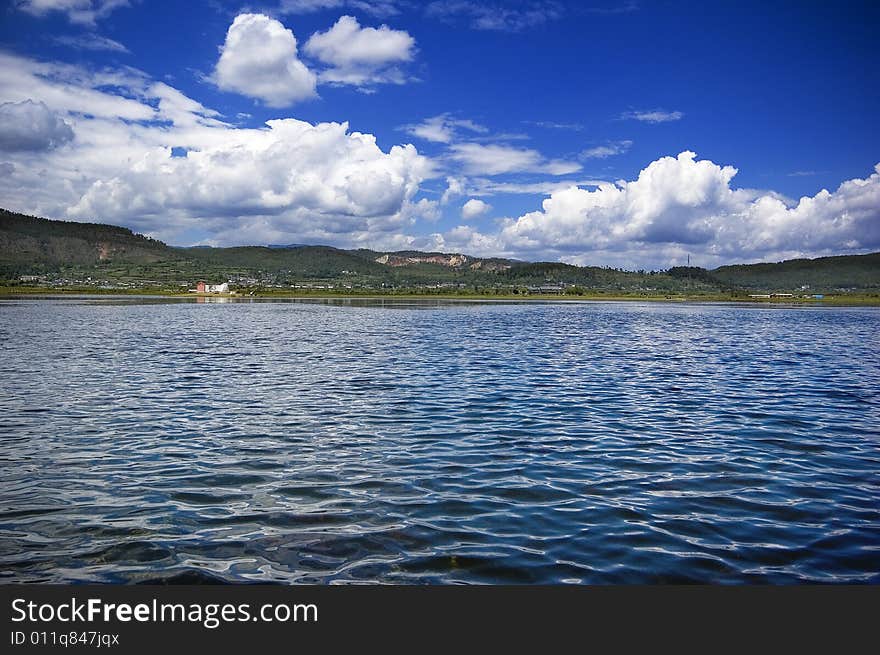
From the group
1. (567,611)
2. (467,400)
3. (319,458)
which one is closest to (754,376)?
(467,400)

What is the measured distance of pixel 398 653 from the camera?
8922 millimetres

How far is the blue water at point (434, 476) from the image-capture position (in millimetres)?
11680

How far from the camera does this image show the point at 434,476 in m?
17.3

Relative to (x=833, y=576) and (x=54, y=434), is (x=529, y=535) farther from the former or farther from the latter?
(x=54, y=434)

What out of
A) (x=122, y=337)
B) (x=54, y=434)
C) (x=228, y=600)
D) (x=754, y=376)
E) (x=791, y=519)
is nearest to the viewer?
(x=228, y=600)

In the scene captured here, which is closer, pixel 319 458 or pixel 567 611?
pixel 567 611

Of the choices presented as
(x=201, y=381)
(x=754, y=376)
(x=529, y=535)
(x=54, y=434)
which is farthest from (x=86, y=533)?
(x=754, y=376)

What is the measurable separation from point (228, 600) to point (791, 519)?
11.7 meters

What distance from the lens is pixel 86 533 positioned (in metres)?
12.8

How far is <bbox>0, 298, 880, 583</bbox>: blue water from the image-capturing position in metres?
11.7

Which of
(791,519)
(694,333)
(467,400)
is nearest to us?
(791,519)

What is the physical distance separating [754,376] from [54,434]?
3611cm

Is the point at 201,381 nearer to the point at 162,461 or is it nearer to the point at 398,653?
the point at 162,461

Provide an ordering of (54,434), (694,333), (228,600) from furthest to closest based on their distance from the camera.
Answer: (694,333) < (54,434) < (228,600)
